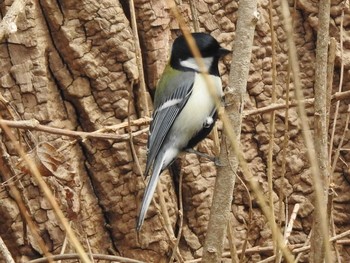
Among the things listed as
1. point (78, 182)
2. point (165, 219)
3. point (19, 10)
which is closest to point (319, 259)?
point (165, 219)

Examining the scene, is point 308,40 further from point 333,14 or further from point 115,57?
point 115,57

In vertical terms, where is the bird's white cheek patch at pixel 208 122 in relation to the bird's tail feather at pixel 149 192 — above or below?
above

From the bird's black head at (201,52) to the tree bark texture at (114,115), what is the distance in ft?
0.49

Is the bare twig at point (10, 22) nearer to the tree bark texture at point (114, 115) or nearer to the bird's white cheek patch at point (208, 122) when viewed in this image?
the tree bark texture at point (114, 115)

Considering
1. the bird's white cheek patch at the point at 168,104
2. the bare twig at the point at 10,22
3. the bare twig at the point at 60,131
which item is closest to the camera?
the bare twig at the point at 10,22

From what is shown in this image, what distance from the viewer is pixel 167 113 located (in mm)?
2729

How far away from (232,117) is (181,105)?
2.66 ft

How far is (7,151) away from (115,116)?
0.40 metres

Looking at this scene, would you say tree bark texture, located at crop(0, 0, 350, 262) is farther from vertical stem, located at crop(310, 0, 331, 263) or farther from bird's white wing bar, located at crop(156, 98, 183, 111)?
vertical stem, located at crop(310, 0, 331, 263)

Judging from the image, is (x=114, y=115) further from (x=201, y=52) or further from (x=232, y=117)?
(x=232, y=117)

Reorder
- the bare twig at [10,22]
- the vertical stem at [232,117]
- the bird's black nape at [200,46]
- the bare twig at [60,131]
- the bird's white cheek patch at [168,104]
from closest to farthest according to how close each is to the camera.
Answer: the bare twig at [10,22], the vertical stem at [232,117], the bare twig at [60,131], the bird's black nape at [200,46], the bird's white cheek patch at [168,104]

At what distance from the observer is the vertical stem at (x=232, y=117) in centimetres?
196

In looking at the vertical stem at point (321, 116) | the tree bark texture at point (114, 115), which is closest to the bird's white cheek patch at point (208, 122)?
the tree bark texture at point (114, 115)

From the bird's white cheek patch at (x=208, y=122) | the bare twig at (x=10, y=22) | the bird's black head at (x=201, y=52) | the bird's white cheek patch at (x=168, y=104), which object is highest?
the bare twig at (x=10, y=22)
